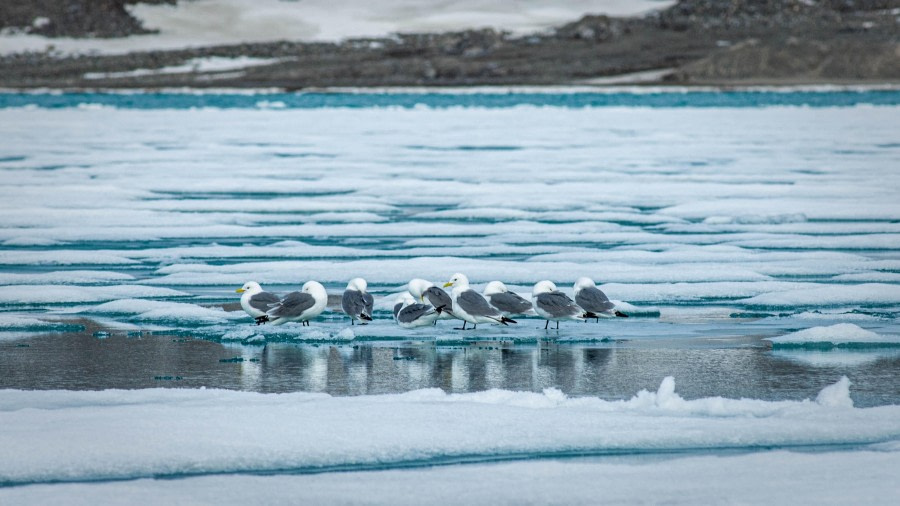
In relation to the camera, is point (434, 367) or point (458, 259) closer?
point (434, 367)

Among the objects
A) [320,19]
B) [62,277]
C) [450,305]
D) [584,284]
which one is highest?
[320,19]

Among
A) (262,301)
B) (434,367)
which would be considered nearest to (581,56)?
(262,301)

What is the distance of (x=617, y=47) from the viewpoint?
118m

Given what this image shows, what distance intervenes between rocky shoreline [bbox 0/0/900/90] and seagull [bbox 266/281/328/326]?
83806mm

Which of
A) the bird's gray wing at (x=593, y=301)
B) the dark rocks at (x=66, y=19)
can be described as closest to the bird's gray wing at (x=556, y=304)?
the bird's gray wing at (x=593, y=301)

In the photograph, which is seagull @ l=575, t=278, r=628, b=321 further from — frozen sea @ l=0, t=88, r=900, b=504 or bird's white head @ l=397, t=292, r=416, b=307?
bird's white head @ l=397, t=292, r=416, b=307

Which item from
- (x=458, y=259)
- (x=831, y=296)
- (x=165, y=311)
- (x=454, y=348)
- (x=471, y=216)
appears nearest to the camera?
(x=454, y=348)

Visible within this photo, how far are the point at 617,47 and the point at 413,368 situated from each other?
114867mm

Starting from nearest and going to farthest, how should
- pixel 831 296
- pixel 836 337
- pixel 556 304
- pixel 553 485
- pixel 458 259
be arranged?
pixel 553 485, pixel 836 337, pixel 556 304, pixel 831 296, pixel 458 259

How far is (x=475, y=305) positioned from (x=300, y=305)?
3.54 ft

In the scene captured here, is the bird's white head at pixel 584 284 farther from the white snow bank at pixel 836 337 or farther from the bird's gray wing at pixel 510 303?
the white snow bank at pixel 836 337

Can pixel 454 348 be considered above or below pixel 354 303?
below

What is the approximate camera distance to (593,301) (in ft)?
24.8

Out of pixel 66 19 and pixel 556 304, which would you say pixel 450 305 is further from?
pixel 66 19
